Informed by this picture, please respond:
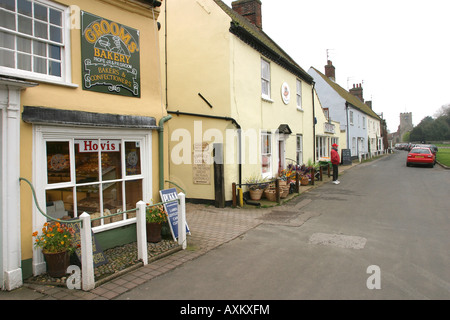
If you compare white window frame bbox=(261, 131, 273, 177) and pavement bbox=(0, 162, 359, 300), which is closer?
pavement bbox=(0, 162, 359, 300)

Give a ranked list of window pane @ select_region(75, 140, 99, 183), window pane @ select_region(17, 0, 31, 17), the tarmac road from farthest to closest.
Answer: window pane @ select_region(75, 140, 99, 183) < window pane @ select_region(17, 0, 31, 17) < the tarmac road

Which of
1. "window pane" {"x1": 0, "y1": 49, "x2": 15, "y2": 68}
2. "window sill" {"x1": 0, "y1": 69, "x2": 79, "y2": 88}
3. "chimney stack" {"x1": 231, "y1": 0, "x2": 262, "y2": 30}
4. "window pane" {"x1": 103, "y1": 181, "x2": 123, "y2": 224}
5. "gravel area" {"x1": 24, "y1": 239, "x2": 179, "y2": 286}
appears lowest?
"gravel area" {"x1": 24, "y1": 239, "x2": 179, "y2": 286}

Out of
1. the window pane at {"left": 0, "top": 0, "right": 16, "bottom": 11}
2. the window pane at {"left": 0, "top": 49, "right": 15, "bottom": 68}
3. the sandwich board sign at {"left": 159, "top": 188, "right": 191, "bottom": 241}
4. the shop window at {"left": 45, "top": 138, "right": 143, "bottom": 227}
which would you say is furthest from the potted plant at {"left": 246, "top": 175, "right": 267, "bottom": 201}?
the window pane at {"left": 0, "top": 0, "right": 16, "bottom": 11}

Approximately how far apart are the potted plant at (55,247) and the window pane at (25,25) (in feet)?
10.3

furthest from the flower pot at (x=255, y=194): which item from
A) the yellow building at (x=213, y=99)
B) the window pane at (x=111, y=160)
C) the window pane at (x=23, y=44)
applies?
the window pane at (x=23, y=44)

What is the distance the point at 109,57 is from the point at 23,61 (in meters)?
1.56

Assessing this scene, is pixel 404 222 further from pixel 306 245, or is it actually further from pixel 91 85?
pixel 91 85

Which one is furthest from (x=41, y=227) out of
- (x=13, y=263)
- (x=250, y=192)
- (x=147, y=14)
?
(x=250, y=192)

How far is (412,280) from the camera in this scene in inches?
190

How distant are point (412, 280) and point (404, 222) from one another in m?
4.21

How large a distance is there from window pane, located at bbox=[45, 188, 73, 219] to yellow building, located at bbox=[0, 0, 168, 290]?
0.02 metres

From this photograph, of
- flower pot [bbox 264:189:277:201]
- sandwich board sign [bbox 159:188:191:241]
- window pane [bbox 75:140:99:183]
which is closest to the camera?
window pane [bbox 75:140:99:183]

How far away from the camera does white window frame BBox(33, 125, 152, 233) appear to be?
16.1ft

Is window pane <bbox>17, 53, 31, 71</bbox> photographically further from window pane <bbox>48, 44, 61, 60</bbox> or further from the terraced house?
the terraced house
